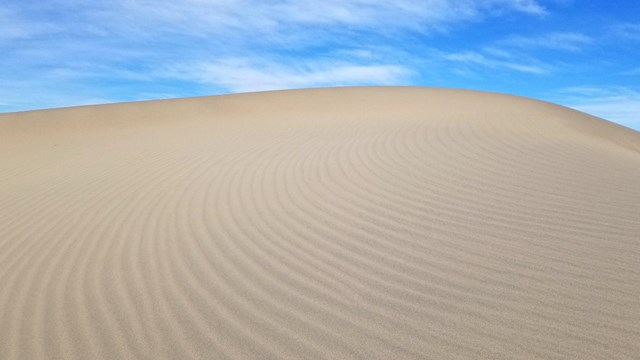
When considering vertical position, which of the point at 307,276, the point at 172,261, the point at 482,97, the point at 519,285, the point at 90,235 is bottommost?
the point at 519,285

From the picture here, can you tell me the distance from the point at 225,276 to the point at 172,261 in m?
0.68

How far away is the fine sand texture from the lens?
10.7 ft

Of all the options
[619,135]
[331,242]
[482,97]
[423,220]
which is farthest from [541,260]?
[482,97]

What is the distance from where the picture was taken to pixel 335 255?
4496 millimetres

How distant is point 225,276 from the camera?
14.0 ft

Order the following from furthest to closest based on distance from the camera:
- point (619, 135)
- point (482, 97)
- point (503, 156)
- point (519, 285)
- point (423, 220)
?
point (482, 97) < point (619, 135) < point (503, 156) < point (423, 220) < point (519, 285)

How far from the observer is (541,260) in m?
4.05

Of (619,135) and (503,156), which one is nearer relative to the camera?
(503,156)

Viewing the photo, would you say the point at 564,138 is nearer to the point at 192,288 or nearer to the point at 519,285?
the point at 519,285

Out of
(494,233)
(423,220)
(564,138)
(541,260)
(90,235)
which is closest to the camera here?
(541,260)

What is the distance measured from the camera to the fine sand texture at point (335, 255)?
3.25 metres

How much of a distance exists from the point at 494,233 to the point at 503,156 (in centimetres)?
316

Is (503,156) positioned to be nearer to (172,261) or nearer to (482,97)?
(172,261)

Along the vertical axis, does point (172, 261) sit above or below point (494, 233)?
above
